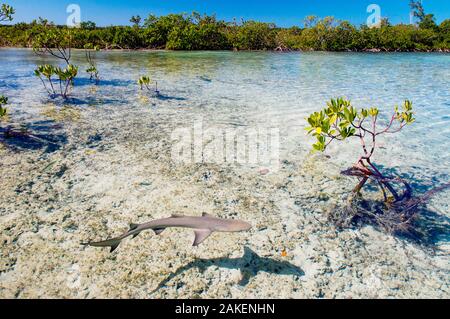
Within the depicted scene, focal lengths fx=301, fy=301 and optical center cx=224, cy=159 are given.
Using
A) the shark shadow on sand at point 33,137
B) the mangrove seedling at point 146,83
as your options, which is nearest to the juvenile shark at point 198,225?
the shark shadow on sand at point 33,137

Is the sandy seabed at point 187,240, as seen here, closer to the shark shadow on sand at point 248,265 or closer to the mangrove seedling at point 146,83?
the shark shadow on sand at point 248,265

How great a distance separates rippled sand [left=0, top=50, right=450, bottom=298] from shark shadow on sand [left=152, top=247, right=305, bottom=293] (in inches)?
0.5

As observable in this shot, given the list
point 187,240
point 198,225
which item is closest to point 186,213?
point 187,240

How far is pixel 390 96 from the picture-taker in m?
10.6

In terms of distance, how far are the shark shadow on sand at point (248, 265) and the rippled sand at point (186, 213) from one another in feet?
0.04

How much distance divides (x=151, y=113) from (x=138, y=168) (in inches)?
137

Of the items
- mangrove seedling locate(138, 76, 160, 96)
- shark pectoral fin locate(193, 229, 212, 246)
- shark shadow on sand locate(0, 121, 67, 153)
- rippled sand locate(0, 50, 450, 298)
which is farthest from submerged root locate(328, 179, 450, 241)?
mangrove seedling locate(138, 76, 160, 96)

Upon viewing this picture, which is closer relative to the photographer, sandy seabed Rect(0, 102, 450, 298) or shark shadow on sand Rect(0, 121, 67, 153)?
sandy seabed Rect(0, 102, 450, 298)

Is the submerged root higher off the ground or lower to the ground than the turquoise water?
lower

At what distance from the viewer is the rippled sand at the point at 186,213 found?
2.77 meters

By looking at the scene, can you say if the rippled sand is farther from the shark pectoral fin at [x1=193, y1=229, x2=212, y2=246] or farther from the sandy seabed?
the shark pectoral fin at [x1=193, y1=229, x2=212, y2=246]

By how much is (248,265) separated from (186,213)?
1.14 metres

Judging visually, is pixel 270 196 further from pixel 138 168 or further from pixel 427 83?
pixel 427 83

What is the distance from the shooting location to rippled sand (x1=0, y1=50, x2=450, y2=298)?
9.07 ft
